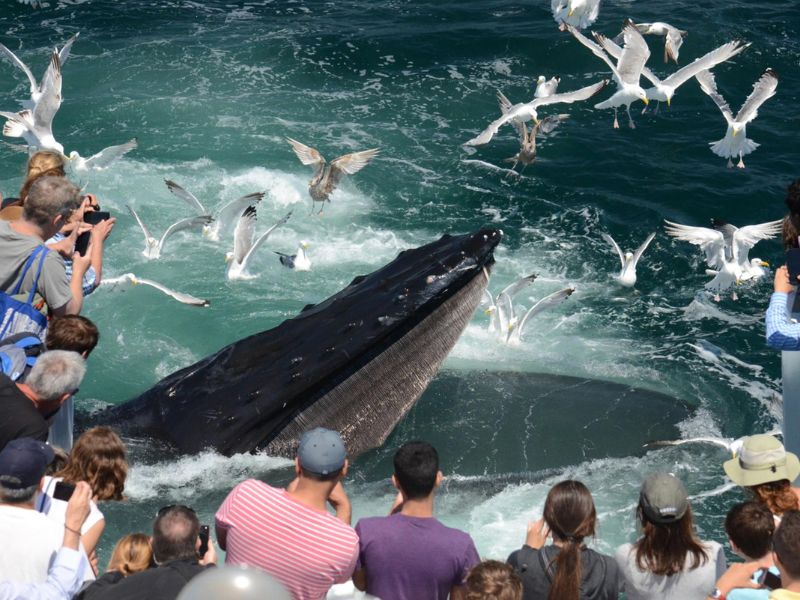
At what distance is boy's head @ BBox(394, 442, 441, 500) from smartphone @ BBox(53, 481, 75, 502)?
5.31 feet

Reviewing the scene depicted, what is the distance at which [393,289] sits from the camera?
9398mm

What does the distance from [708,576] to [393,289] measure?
3988mm

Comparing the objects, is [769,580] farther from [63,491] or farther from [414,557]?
[63,491]

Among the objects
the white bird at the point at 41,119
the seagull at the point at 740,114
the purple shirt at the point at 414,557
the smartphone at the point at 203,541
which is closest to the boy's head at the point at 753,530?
the purple shirt at the point at 414,557

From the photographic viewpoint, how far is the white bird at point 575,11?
21.4 m

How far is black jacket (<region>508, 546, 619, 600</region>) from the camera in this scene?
591cm

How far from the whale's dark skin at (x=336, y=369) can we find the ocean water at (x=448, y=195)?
0.21 metres

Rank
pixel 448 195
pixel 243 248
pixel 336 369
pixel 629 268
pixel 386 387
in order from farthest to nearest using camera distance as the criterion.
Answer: pixel 448 195 → pixel 629 268 → pixel 243 248 → pixel 386 387 → pixel 336 369

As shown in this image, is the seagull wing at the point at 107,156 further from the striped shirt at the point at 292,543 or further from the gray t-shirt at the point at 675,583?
the gray t-shirt at the point at 675,583

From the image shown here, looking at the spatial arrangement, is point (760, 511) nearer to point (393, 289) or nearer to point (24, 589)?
point (24, 589)

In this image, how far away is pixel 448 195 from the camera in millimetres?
18672

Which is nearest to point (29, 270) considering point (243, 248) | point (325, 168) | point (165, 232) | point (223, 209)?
point (243, 248)

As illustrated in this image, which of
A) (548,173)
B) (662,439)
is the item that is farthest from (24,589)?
(548,173)

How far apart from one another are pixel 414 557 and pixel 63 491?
1766 millimetres
